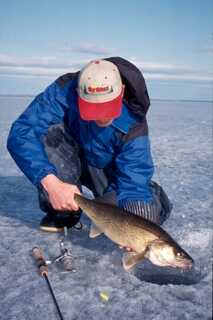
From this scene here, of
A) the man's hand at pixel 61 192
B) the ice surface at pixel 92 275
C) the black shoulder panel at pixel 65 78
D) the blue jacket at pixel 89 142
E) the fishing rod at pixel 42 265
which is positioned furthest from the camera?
the black shoulder panel at pixel 65 78

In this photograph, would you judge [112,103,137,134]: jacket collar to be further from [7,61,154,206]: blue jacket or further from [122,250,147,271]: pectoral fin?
[122,250,147,271]: pectoral fin

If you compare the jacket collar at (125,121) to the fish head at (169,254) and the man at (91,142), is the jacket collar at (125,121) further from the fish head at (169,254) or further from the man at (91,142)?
the fish head at (169,254)

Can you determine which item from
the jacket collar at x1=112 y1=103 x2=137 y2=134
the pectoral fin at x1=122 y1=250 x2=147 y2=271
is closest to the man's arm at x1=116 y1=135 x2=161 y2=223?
the jacket collar at x1=112 y1=103 x2=137 y2=134

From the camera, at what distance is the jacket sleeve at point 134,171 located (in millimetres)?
3463

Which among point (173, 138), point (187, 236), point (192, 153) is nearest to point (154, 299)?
point (187, 236)

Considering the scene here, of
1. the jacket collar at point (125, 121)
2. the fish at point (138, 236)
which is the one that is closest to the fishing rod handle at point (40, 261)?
the fish at point (138, 236)

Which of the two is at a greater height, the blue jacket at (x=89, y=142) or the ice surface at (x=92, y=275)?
the blue jacket at (x=89, y=142)

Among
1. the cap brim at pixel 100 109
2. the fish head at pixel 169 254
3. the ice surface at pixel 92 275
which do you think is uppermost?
the cap brim at pixel 100 109

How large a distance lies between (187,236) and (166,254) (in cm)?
120

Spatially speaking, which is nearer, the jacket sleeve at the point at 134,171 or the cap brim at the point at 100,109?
the cap brim at the point at 100,109

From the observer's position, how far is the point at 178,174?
20.8 ft

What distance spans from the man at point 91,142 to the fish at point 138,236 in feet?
0.93

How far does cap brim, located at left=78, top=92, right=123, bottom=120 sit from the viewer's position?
10.4ft

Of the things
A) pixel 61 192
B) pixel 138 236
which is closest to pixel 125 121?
pixel 61 192
